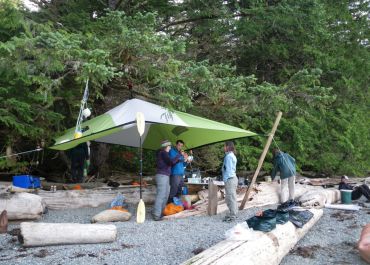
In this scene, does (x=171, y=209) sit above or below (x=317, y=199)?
below

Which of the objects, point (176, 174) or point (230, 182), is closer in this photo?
point (230, 182)

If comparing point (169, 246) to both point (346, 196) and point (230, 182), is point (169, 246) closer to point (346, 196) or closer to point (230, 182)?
point (230, 182)

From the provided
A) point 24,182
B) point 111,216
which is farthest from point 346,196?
point 24,182

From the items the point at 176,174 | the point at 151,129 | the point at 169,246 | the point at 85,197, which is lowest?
the point at 169,246

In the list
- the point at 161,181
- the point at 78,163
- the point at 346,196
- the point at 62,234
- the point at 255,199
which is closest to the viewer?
the point at 62,234

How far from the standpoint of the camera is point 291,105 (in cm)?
955

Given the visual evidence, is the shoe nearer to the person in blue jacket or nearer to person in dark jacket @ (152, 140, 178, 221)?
person in dark jacket @ (152, 140, 178, 221)

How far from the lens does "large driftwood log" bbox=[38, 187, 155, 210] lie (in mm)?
7785

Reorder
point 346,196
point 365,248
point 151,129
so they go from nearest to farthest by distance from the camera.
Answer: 1. point 365,248
2. point 346,196
3. point 151,129

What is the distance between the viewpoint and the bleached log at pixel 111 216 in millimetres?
6690

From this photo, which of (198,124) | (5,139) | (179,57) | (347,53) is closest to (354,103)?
(347,53)

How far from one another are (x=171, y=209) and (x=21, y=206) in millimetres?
2701

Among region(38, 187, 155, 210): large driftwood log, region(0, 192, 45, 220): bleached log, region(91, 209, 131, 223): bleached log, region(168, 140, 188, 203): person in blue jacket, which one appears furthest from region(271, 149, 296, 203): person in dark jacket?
region(0, 192, 45, 220): bleached log

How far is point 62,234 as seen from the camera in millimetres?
5035
